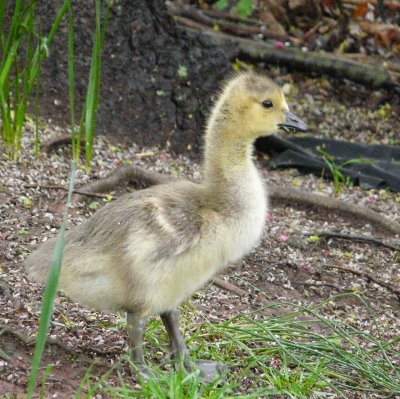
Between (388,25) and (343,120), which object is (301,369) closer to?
(343,120)

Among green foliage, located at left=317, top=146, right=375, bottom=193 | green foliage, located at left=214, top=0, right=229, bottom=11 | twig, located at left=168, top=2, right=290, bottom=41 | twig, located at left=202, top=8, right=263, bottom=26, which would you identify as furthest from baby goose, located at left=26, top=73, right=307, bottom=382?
green foliage, located at left=214, top=0, right=229, bottom=11

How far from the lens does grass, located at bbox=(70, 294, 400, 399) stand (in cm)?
369

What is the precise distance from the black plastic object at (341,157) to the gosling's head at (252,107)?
277 centimetres

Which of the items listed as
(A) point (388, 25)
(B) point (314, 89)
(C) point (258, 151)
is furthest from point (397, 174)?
(A) point (388, 25)

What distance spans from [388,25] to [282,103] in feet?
17.1

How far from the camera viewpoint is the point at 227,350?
157 inches

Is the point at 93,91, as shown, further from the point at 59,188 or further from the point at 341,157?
the point at 341,157

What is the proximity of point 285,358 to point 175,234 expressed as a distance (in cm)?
75

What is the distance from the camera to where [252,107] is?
3.81 metres

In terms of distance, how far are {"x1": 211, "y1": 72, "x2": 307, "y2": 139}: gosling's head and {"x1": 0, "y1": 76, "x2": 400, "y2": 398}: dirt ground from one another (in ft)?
3.03

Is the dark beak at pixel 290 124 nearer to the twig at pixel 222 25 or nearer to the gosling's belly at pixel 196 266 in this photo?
the gosling's belly at pixel 196 266

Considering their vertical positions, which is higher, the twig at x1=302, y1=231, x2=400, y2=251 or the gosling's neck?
the gosling's neck

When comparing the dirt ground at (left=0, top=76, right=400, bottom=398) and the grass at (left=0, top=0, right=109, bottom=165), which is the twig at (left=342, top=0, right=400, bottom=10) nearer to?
the dirt ground at (left=0, top=76, right=400, bottom=398)

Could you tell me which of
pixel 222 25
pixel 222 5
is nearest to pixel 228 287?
pixel 222 25
